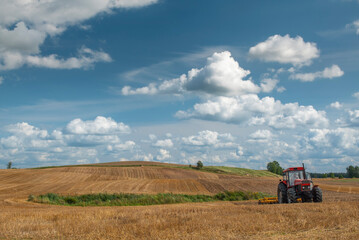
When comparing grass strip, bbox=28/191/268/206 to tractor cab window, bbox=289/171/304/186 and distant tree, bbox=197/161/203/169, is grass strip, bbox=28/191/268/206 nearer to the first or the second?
tractor cab window, bbox=289/171/304/186

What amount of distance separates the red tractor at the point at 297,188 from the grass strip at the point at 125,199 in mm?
14065

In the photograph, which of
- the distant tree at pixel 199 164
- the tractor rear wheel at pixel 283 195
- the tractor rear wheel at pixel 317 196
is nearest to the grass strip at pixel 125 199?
the tractor rear wheel at pixel 283 195

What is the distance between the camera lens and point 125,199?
3781cm

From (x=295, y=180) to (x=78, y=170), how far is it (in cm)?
6450

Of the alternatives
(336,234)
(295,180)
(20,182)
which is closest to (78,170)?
(20,182)

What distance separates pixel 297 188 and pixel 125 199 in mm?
20699

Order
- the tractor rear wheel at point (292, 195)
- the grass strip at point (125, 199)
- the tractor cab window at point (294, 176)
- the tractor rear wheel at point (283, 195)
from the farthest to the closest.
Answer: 1. the grass strip at point (125, 199)
2. the tractor rear wheel at point (283, 195)
3. the tractor cab window at point (294, 176)
4. the tractor rear wheel at point (292, 195)

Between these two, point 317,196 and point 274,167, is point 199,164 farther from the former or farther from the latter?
point 317,196

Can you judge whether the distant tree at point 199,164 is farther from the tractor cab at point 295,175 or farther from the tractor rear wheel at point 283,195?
the tractor cab at point 295,175

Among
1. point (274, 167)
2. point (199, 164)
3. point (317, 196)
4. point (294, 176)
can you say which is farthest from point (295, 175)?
point (274, 167)

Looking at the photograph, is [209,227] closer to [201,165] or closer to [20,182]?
[20,182]

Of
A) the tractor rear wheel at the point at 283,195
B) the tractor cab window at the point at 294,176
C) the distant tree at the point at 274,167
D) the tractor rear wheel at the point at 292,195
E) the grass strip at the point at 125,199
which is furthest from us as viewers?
the distant tree at the point at 274,167

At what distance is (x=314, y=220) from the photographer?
1391 cm

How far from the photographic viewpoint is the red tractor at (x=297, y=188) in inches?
946
